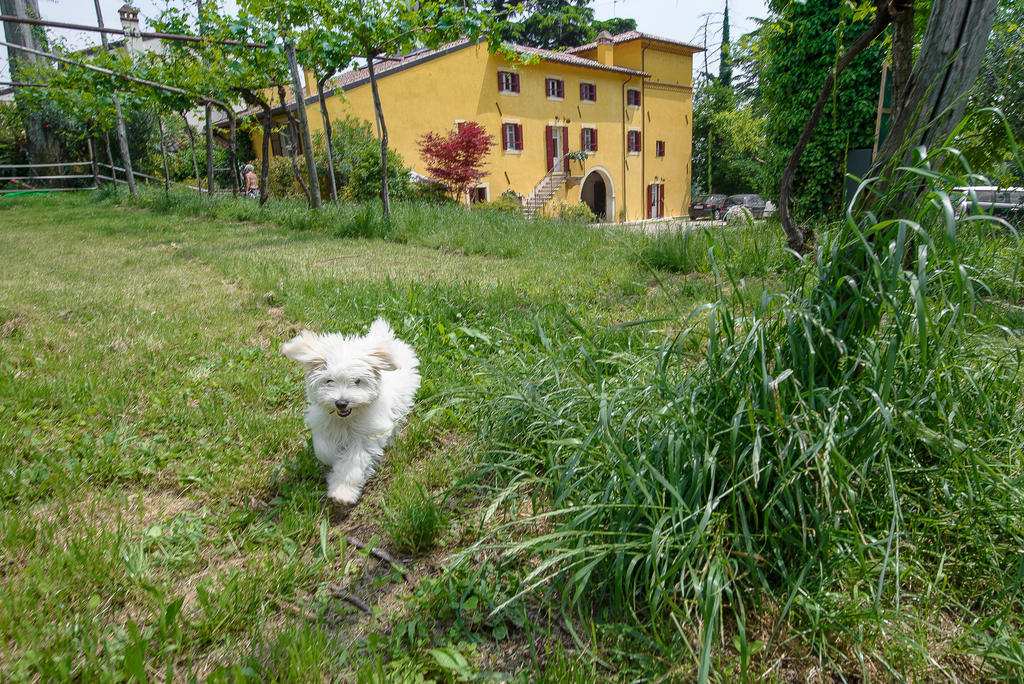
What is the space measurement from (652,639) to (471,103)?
96.6ft

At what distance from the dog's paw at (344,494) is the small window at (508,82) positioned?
29.7 m

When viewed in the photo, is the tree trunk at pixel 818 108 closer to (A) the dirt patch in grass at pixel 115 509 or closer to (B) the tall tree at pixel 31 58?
(A) the dirt patch in grass at pixel 115 509

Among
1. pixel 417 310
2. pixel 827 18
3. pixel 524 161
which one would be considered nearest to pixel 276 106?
pixel 524 161

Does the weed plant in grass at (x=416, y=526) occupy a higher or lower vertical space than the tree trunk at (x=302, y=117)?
lower

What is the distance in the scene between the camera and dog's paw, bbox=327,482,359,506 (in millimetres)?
2582

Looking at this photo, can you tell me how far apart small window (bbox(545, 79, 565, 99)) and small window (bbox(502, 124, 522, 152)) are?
2684 millimetres

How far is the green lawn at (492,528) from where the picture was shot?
5.47 ft

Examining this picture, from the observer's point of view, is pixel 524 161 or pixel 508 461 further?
pixel 524 161

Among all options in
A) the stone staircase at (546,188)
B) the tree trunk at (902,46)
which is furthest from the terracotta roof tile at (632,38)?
the tree trunk at (902,46)

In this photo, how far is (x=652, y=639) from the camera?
67.2 inches

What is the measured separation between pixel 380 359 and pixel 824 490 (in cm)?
193

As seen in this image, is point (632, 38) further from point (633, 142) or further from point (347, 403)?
point (347, 403)

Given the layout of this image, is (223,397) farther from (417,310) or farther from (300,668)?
(300,668)

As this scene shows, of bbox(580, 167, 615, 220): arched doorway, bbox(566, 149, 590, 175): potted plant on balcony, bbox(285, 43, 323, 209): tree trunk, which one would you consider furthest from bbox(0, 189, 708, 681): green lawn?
bbox(580, 167, 615, 220): arched doorway
